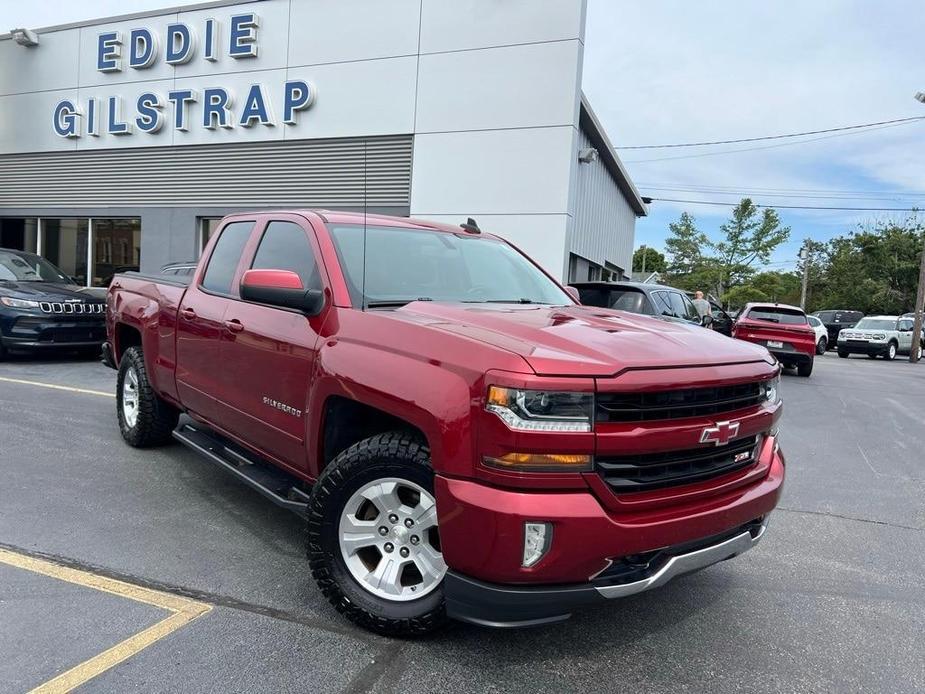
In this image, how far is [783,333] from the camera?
14062 millimetres

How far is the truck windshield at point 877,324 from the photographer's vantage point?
24.4 m

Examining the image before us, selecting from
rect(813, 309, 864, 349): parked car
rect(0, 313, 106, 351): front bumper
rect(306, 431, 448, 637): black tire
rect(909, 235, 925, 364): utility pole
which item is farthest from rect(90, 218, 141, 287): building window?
rect(813, 309, 864, 349): parked car

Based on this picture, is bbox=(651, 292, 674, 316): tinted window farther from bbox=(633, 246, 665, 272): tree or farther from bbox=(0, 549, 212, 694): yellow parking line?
bbox=(633, 246, 665, 272): tree

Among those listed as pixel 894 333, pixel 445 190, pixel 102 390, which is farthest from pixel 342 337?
pixel 894 333

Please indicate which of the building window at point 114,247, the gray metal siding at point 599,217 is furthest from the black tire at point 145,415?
the building window at point 114,247

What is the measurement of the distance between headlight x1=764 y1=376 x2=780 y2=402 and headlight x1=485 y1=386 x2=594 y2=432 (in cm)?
111

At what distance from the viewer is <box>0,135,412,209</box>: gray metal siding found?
14219 millimetres

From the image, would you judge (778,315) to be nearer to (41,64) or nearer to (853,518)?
(853,518)

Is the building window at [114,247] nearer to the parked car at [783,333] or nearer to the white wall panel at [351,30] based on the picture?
the white wall panel at [351,30]

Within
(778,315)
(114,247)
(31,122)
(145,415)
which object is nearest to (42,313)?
(145,415)

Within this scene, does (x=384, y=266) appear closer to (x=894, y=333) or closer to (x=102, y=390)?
(x=102, y=390)

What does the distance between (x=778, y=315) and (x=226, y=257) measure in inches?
530

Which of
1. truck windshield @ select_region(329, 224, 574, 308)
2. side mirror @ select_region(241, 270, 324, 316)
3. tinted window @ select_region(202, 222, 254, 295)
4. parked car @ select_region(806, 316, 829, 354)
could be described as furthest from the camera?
parked car @ select_region(806, 316, 829, 354)

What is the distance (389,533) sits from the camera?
277 centimetres
